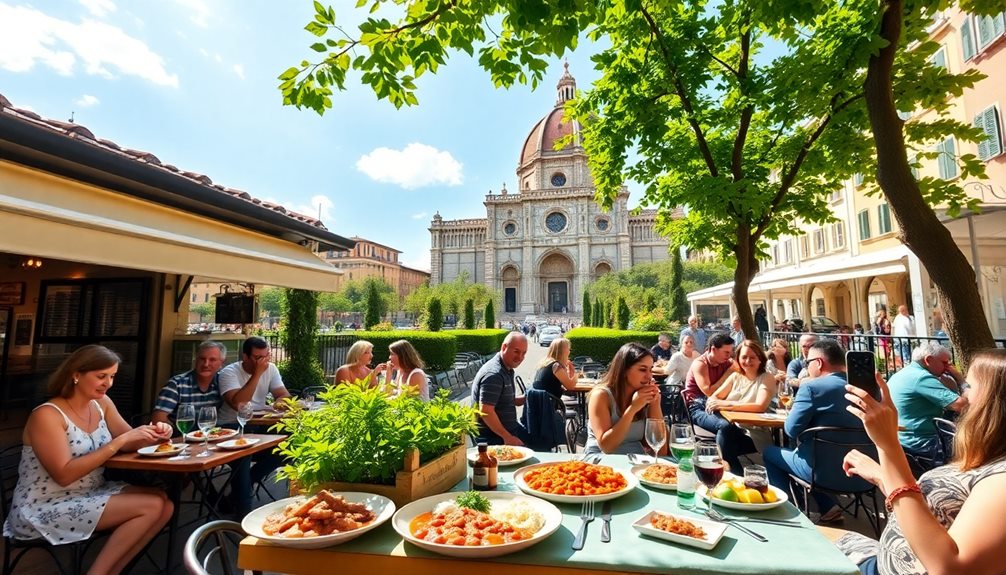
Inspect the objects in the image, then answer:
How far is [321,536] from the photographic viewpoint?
1.31 metres

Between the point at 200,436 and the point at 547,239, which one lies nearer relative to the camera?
the point at 200,436

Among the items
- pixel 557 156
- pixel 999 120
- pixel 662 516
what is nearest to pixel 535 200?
pixel 557 156

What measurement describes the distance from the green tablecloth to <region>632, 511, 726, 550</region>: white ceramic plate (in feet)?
0.07

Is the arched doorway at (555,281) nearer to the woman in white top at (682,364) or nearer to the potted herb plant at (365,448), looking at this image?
the woman in white top at (682,364)

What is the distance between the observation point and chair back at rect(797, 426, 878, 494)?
2.76m

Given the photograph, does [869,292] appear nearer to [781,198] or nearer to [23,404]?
[781,198]

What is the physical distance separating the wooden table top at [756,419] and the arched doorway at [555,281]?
45646 mm

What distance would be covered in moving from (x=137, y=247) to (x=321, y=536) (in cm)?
282

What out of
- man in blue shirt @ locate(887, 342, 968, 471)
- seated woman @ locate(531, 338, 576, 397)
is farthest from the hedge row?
man in blue shirt @ locate(887, 342, 968, 471)

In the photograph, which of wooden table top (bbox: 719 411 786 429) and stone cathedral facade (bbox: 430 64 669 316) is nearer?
wooden table top (bbox: 719 411 786 429)

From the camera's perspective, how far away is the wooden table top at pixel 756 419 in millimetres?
3448

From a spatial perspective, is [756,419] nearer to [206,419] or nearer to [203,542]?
[203,542]

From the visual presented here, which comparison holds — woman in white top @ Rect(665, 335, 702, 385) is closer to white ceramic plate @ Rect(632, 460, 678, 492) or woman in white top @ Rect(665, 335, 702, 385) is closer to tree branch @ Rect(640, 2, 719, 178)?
tree branch @ Rect(640, 2, 719, 178)

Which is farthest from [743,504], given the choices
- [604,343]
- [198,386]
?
[604,343]
